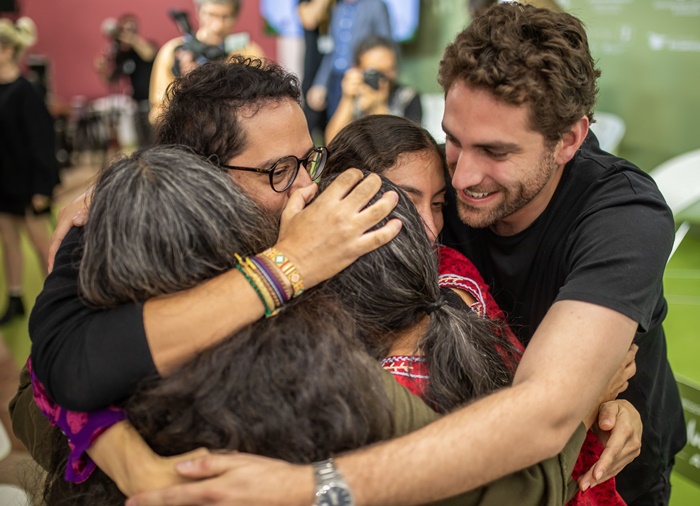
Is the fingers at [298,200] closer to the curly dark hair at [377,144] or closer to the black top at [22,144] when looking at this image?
the curly dark hair at [377,144]

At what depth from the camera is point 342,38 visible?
575 centimetres

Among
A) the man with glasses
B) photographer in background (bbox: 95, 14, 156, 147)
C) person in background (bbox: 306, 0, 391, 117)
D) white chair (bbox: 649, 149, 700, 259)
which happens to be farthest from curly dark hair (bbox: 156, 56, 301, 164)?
photographer in background (bbox: 95, 14, 156, 147)

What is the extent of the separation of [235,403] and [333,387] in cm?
15

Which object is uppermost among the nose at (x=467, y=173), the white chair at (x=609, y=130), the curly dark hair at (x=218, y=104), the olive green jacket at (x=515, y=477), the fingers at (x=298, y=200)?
the curly dark hair at (x=218, y=104)

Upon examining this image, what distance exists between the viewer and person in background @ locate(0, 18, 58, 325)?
426cm

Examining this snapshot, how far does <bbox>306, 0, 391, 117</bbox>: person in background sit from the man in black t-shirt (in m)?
3.85

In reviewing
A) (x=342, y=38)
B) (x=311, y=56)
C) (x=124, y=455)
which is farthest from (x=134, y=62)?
(x=124, y=455)

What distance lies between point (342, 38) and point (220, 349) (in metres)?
5.05

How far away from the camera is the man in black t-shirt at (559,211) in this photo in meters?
1.28

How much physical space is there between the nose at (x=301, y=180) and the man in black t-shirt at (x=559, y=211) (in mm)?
366

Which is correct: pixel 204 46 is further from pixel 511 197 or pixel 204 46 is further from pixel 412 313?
pixel 412 313

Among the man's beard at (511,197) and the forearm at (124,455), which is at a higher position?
the man's beard at (511,197)

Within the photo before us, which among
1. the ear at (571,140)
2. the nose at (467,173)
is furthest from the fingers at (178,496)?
the ear at (571,140)

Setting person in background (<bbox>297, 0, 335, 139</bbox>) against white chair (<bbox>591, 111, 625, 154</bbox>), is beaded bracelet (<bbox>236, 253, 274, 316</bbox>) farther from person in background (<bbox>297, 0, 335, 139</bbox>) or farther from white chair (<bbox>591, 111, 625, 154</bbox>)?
person in background (<bbox>297, 0, 335, 139</bbox>)
